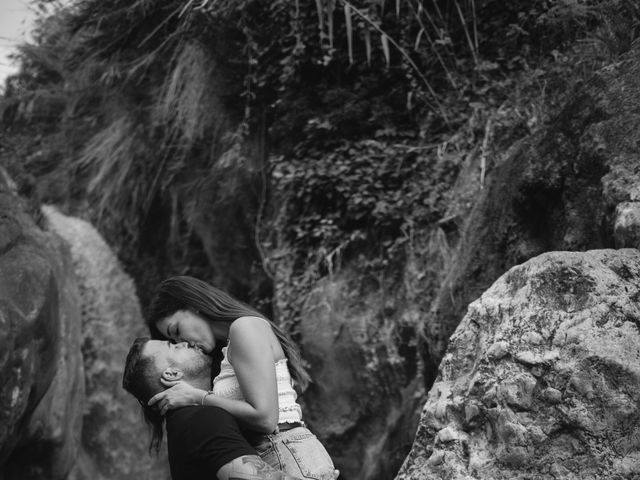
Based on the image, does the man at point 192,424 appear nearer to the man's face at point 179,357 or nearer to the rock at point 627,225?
the man's face at point 179,357

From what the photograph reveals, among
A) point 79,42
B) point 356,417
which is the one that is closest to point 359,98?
point 356,417

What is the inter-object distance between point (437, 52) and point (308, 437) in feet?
15.2

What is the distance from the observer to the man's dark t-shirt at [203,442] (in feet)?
5.91

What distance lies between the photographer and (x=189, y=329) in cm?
220

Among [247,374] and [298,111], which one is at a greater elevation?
[298,111]

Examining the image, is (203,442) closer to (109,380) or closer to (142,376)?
(142,376)

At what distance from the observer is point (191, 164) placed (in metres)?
7.59

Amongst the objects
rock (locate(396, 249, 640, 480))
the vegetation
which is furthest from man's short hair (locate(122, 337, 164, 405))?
the vegetation

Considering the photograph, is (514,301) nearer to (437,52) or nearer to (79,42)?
(437,52)

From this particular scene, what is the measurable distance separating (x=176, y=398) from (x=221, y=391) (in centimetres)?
14

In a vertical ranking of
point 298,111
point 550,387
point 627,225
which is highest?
point 298,111

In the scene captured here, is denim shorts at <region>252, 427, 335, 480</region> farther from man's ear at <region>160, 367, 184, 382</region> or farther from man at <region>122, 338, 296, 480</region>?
man's ear at <region>160, 367, 184, 382</region>

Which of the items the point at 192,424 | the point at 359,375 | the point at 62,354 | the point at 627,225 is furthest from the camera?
the point at 62,354

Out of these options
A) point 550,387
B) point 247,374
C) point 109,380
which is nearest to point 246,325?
point 247,374
